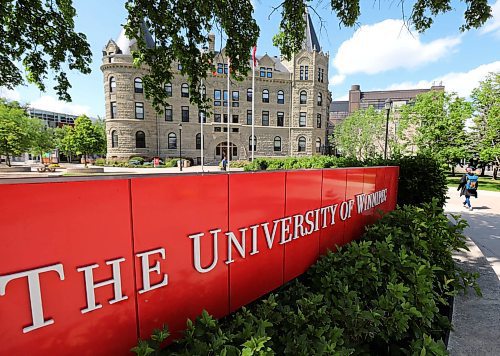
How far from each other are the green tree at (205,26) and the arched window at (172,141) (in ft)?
117

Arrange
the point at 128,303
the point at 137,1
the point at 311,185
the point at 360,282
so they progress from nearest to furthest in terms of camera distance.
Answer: the point at 128,303
the point at 360,282
the point at 311,185
the point at 137,1

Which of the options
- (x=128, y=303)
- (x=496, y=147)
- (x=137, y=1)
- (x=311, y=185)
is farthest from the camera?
(x=496, y=147)

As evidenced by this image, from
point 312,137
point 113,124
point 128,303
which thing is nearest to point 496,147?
point 312,137

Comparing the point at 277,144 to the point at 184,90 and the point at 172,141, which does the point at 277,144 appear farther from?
the point at 184,90

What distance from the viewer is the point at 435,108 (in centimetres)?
2314

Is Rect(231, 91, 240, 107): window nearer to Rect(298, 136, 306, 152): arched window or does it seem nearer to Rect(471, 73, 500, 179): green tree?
Rect(298, 136, 306, 152): arched window

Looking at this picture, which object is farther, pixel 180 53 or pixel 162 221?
pixel 180 53

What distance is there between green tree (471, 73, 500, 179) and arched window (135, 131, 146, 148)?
39578 mm

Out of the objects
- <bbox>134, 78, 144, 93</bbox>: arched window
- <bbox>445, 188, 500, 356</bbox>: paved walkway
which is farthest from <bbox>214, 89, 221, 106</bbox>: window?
<bbox>445, 188, 500, 356</bbox>: paved walkway

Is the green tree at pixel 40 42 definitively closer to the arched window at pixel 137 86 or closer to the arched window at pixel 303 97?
the arched window at pixel 137 86

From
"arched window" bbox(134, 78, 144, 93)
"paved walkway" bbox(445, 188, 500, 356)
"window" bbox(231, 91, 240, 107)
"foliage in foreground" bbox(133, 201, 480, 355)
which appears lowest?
"paved walkway" bbox(445, 188, 500, 356)

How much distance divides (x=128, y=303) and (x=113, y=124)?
42966 millimetres

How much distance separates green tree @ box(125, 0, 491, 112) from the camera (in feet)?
18.9

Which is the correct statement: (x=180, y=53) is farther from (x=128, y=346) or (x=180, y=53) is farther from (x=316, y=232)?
(x=128, y=346)
